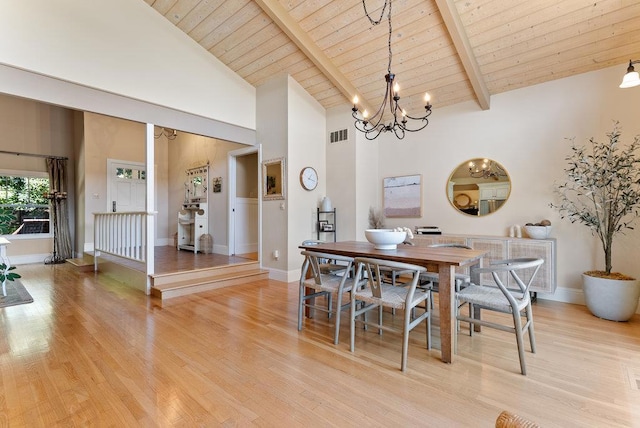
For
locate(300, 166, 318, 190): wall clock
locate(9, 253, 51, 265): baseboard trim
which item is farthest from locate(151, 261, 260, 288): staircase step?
locate(9, 253, 51, 265): baseboard trim

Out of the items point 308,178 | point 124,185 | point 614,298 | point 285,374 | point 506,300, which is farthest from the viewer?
point 124,185

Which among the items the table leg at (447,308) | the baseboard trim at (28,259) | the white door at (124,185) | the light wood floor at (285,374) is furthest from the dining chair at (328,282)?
the baseboard trim at (28,259)

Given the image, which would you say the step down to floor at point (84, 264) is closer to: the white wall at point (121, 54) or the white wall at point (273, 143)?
the white wall at point (273, 143)

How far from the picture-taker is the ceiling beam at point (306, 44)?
3.53 m

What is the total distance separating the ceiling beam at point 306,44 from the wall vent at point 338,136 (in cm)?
58

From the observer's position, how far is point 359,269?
2.39 metres

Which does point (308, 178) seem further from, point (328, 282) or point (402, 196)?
point (328, 282)

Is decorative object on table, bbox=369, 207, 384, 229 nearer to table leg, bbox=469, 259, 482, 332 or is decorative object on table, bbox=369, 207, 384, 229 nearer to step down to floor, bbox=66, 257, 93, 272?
table leg, bbox=469, 259, 482, 332

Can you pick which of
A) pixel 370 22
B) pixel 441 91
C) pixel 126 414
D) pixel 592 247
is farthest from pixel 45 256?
pixel 592 247

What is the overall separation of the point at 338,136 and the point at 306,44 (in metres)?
1.68

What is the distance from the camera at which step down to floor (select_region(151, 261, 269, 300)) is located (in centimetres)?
389

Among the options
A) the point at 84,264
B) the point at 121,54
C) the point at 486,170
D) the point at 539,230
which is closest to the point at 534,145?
the point at 486,170

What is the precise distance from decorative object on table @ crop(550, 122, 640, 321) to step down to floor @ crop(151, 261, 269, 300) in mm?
4285

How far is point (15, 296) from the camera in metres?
3.78
